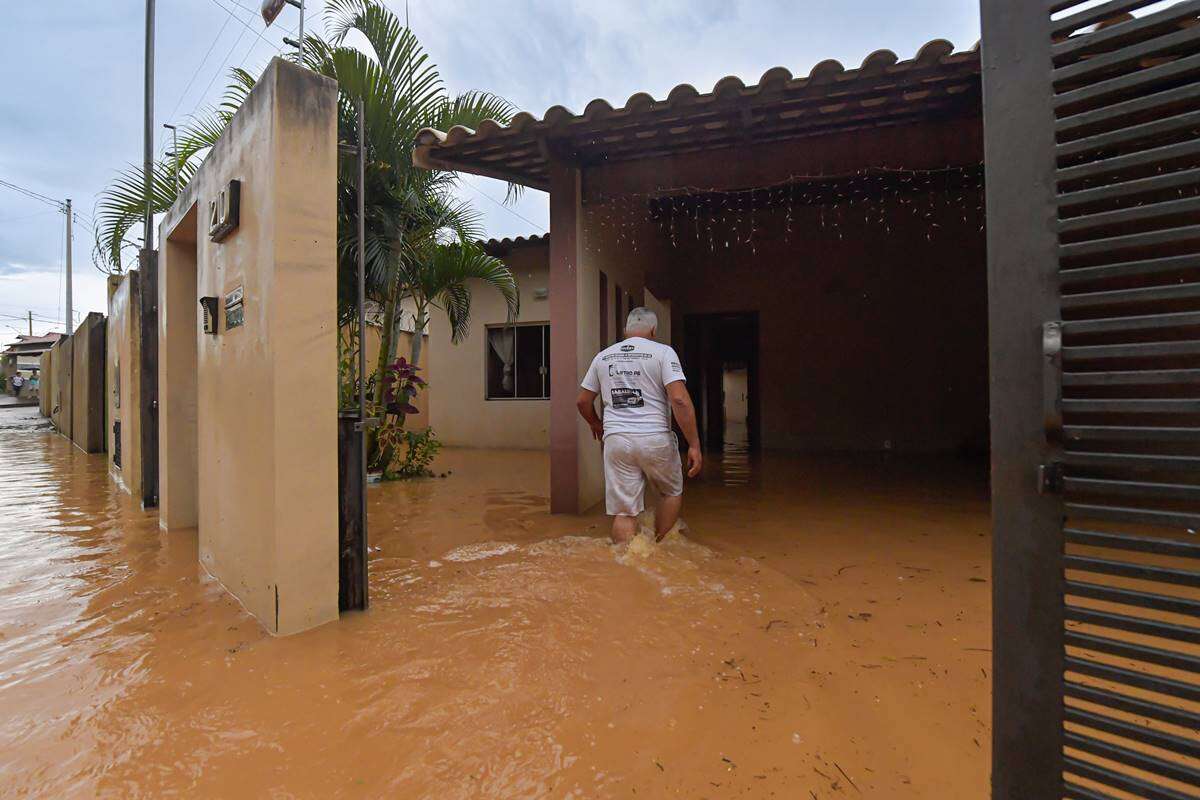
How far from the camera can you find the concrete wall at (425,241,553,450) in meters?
9.71

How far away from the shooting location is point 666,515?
3809 mm

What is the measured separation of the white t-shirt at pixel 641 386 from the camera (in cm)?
369

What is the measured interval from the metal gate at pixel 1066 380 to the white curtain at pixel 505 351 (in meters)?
9.15

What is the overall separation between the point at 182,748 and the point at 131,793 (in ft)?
0.66

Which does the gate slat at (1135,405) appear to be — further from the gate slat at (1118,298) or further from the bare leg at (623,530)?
the bare leg at (623,530)

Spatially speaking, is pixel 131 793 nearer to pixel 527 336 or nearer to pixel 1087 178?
pixel 1087 178

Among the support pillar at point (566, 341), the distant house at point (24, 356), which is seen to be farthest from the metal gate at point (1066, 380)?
the distant house at point (24, 356)

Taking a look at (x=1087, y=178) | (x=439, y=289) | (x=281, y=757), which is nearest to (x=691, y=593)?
(x=281, y=757)

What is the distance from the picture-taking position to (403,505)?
5.47 metres

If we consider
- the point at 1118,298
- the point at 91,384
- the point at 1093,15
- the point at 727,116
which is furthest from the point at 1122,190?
the point at 91,384

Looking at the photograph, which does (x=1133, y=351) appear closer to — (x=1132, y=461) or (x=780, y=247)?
(x=1132, y=461)

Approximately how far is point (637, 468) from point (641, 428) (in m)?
0.25

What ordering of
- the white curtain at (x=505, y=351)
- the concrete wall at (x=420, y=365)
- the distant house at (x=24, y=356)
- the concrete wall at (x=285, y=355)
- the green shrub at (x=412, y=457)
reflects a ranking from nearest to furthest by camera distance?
the concrete wall at (x=285, y=355) < the green shrub at (x=412, y=457) < the white curtain at (x=505, y=351) < the concrete wall at (x=420, y=365) < the distant house at (x=24, y=356)

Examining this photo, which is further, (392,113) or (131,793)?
(392,113)
